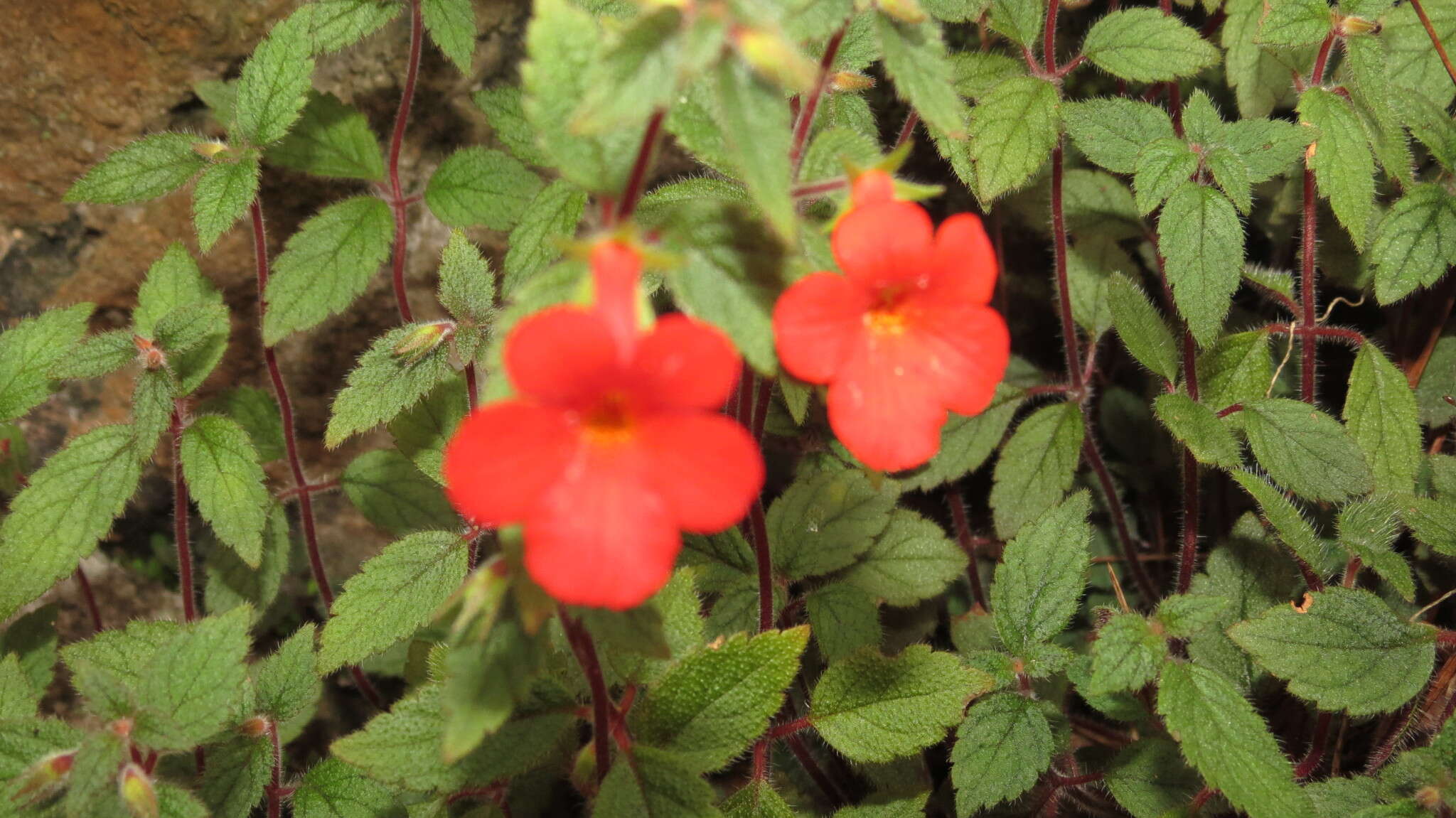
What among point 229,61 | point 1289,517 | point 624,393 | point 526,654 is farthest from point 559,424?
point 229,61

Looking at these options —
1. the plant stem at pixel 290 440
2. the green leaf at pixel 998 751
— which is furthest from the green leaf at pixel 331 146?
the green leaf at pixel 998 751

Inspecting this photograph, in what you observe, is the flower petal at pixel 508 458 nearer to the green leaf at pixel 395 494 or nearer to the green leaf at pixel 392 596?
the green leaf at pixel 392 596

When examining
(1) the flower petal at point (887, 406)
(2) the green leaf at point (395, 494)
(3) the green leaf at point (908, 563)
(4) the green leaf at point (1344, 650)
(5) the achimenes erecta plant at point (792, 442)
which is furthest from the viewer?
(2) the green leaf at point (395, 494)

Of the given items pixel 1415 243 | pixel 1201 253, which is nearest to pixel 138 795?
pixel 1201 253

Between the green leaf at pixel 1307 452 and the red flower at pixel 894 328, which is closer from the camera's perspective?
the red flower at pixel 894 328

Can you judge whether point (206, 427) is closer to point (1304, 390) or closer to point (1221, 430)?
point (1221, 430)

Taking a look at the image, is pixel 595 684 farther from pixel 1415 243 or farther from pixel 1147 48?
pixel 1415 243
